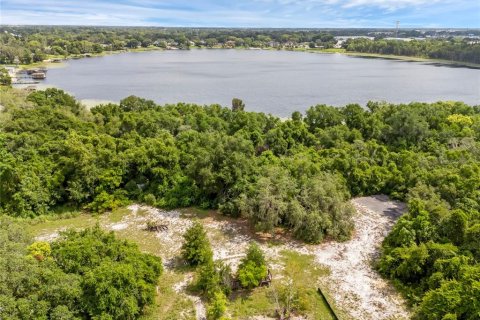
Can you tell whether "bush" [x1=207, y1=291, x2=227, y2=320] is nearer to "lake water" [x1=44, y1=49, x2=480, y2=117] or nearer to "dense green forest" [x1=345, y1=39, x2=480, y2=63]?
"lake water" [x1=44, y1=49, x2=480, y2=117]

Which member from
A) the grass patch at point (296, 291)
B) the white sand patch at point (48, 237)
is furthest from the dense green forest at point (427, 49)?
the white sand patch at point (48, 237)

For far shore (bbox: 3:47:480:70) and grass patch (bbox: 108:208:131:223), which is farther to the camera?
far shore (bbox: 3:47:480:70)

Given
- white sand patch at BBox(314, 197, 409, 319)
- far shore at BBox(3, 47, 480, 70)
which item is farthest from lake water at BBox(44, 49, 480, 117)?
white sand patch at BBox(314, 197, 409, 319)

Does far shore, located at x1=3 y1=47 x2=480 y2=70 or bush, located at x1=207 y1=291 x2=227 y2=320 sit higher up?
far shore, located at x1=3 y1=47 x2=480 y2=70

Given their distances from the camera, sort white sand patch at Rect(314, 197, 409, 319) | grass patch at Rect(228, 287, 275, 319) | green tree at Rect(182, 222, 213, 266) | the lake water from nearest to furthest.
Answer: grass patch at Rect(228, 287, 275, 319) → white sand patch at Rect(314, 197, 409, 319) → green tree at Rect(182, 222, 213, 266) → the lake water

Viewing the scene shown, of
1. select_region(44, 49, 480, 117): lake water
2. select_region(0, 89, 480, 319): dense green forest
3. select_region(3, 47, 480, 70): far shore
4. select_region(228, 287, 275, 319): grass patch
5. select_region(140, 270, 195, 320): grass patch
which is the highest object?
select_region(3, 47, 480, 70): far shore

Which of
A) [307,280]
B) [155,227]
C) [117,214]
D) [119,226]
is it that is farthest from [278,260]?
[117,214]

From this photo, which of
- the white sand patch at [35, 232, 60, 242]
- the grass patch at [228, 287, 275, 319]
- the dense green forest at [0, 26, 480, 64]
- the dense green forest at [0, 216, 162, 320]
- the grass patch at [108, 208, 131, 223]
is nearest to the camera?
the dense green forest at [0, 216, 162, 320]
